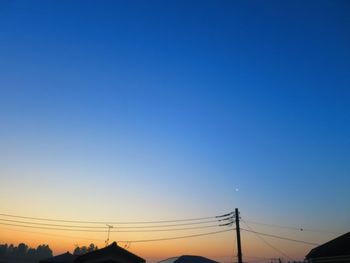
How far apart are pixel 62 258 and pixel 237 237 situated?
22494 mm

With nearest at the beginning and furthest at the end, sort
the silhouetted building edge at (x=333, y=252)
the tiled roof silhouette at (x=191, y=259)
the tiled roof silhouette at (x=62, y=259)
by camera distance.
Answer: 1. the silhouetted building edge at (x=333, y=252)
2. the tiled roof silhouette at (x=191, y=259)
3. the tiled roof silhouette at (x=62, y=259)

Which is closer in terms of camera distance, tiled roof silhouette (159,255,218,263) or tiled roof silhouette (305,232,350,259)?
tiled roof silhouette (305,232,350,259)

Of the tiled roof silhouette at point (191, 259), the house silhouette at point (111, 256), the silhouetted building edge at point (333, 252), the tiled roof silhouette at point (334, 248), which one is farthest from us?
the tiled roof silhouette at point (191, 259)

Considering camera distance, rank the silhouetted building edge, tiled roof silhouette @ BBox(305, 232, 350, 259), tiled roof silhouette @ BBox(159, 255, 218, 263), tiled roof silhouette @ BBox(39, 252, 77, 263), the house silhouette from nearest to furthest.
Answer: the silhouetted building edge < tiled roof silhouette @ BBox(305, 232, 350, 259) < the house silhouette < tiled roof silhouette @ BBox(159, 255, 218, 263) < tiled roof silhouette @ BBox(39, 252, 77, 263)

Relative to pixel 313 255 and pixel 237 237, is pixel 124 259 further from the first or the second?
pixel 313 255

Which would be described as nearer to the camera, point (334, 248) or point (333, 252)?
point (333, 252)

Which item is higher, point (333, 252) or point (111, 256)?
point (111, 256)

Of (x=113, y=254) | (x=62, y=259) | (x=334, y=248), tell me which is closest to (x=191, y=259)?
(x=113, y=254)

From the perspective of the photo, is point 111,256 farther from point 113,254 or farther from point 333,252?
point 333,252

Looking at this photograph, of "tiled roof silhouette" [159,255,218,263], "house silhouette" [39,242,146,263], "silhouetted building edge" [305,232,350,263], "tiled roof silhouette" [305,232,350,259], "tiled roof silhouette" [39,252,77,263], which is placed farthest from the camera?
"tiled roof silhouette" [39,252,77,263]

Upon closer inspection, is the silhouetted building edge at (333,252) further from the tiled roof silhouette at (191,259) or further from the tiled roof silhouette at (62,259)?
the tiled roof silhouette at (62,259)

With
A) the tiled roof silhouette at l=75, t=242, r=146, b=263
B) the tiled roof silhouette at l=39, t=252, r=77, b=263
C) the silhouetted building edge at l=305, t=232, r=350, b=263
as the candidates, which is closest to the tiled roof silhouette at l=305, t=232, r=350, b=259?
the silhouetted building edge at l=305, t=232, r=350, b=263

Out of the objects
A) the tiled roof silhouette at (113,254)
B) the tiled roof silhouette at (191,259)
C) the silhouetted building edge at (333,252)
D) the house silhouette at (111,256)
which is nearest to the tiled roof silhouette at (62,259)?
the house silhouette at (111,256)

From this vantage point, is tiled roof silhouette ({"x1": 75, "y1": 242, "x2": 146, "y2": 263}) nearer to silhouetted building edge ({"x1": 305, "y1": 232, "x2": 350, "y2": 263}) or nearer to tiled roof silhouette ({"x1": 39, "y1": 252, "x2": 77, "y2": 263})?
tiled roof silhouette ({"x1": 39, "y1": 252, "x2": 77, "y2": 263})
